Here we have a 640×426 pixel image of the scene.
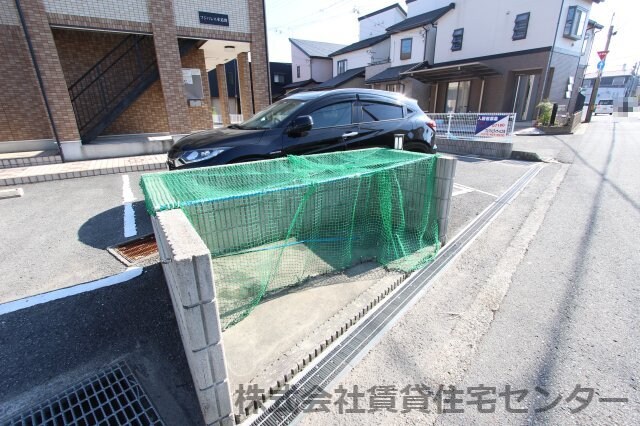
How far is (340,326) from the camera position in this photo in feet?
7.45

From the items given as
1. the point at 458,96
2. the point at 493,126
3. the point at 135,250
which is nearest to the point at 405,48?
the point at 458,96

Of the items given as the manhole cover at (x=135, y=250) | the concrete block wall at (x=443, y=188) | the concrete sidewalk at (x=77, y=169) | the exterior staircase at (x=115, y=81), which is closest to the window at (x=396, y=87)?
the exterior staircase at (x=115, y=81)

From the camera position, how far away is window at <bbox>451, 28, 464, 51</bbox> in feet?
58.2

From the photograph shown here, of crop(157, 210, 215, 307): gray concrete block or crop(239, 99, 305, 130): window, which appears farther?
crop(239, 99, 305, 130): window

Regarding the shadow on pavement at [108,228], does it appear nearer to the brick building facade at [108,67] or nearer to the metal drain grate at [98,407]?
the metal drain grate at [98,407]

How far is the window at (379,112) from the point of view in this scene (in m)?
4.66

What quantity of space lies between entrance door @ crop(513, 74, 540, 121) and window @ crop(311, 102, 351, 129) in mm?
16487

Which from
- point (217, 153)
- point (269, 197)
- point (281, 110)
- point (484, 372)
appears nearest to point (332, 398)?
point (484, 372)

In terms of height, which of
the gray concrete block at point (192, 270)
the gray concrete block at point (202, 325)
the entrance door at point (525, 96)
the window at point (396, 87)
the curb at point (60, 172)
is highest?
the window at point (396, 87)

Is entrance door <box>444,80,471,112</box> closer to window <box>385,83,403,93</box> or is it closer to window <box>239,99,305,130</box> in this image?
window <box>385,83,403,93</box>

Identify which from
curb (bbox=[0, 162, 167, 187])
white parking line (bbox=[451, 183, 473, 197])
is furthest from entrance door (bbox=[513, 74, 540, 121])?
curb (bbox=[0, 162, 167, 187])

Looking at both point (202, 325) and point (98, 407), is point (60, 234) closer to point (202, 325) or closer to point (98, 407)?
point (98, 407)

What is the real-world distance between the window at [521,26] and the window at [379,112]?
15.6 m

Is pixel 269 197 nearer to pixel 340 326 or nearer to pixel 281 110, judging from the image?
pixel 340 326
